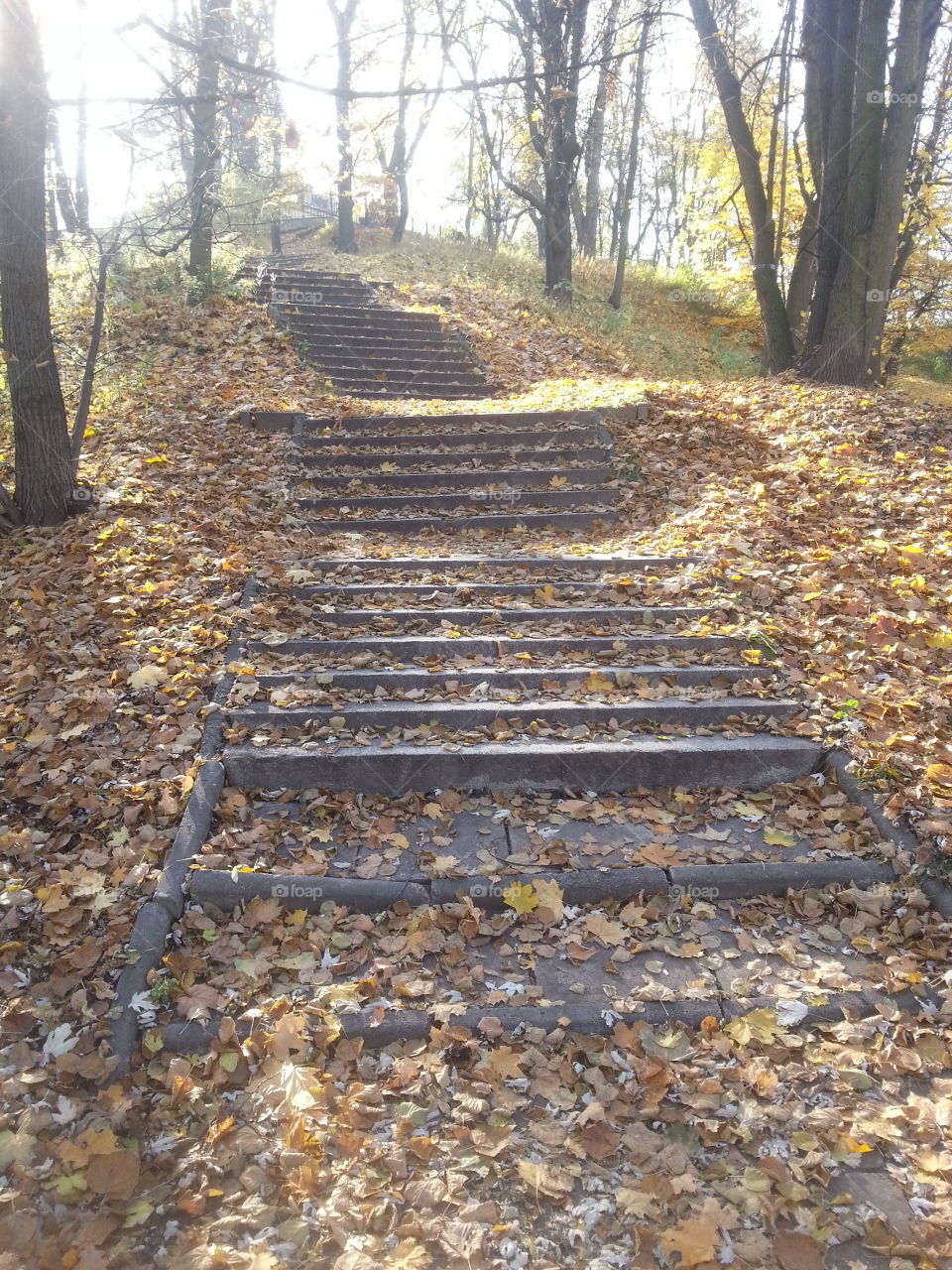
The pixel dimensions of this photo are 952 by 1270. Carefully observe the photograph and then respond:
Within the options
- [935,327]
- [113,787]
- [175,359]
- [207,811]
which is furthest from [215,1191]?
[935,327]

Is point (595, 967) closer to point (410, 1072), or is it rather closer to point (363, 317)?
point (410, 1072)

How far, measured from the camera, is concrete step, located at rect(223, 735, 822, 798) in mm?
4344

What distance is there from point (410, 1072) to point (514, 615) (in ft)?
11.2

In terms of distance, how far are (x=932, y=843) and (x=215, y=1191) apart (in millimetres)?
3281

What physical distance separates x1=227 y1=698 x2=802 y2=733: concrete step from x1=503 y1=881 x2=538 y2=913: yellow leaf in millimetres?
1205

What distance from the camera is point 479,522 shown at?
8008 mm

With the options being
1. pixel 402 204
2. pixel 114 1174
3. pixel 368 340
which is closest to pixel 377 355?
pixel 368 340

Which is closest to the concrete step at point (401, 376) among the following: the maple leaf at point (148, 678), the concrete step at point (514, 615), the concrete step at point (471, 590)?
the concrete step at point (471, 590)

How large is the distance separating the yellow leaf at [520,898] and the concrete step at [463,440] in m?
6.30

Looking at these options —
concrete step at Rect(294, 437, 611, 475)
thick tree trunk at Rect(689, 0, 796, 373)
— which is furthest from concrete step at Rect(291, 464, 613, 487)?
thick tree trunk at Rect(689, 0, 796, 373)

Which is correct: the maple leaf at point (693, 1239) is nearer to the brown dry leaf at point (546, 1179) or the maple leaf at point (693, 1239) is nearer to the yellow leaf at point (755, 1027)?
the brown dry leaf at point (546, 1179)

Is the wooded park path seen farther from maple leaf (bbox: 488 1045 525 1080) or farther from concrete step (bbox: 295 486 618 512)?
concrete step (bbox: 295 486 618 512)

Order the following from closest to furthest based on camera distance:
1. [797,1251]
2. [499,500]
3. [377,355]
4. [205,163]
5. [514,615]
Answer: [797,1251] → [514,615] → [499,500] → [205,163] → [377,355]

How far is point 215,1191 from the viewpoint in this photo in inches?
99.3
